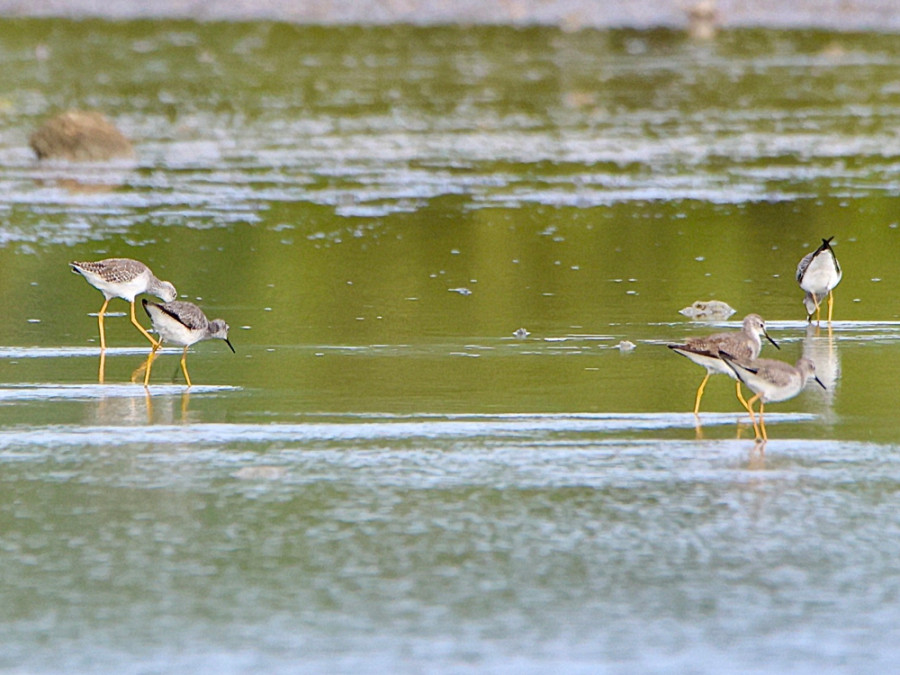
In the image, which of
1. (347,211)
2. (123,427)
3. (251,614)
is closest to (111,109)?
(347,211)

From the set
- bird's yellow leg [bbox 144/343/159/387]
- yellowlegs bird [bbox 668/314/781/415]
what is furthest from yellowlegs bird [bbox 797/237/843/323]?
bird's yellow leg [bbox 144/343/159/387]

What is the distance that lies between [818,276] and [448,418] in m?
4.28

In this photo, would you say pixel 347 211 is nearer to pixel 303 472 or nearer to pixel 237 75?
pixel 303 472

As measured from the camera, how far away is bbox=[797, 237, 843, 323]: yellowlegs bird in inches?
496

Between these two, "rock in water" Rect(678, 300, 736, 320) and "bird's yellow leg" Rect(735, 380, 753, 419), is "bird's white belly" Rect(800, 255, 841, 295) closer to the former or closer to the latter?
"rock in water" Rect(678, 300, 736, 320)

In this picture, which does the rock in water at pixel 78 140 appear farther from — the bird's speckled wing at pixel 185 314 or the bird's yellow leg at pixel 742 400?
the bird's yellow leg at pixel 742 400

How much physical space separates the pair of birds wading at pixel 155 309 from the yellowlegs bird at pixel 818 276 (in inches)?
173

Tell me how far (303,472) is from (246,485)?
0.35 meters

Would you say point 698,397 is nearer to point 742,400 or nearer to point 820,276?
point 742,400

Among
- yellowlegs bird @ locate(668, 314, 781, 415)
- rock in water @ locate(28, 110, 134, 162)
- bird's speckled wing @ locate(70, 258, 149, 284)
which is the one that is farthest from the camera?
rock in water @ locate(28, 110, 134, 162)

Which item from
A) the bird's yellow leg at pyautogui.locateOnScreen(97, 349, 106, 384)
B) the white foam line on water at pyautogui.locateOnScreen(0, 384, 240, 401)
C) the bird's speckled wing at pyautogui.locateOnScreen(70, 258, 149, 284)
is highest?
the bird's speckled wing at pyautogui.locateOnScreen(70, 258, 149, 284)

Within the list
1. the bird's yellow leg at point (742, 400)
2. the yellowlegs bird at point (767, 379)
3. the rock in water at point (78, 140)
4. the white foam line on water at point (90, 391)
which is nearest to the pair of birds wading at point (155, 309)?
the white foam line on water at point (90, 391)

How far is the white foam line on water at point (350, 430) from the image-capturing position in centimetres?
908

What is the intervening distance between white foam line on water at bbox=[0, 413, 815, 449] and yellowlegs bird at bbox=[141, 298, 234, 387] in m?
1.34
